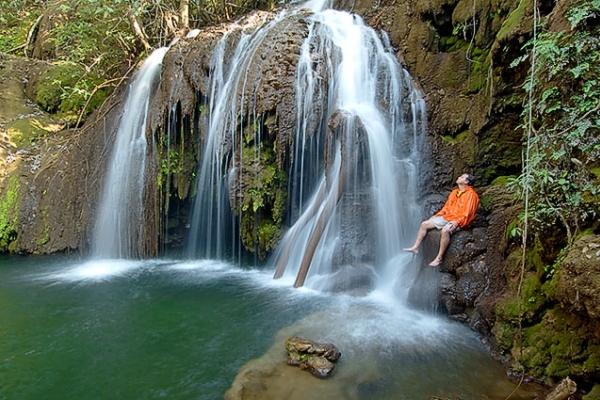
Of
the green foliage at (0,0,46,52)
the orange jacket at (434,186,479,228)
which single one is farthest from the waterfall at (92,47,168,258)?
the green foliage at (0,0,46,52)

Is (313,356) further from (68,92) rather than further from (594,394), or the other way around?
(68,92)

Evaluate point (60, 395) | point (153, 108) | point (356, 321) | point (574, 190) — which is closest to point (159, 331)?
point (60, 395)

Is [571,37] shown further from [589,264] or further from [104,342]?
[104,342]

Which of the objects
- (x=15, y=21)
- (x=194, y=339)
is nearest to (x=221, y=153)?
(x=194, y=339)

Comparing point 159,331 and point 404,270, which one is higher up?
point 404,270

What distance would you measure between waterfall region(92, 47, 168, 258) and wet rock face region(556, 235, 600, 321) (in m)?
8.01

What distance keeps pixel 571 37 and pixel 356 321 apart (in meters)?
3.94

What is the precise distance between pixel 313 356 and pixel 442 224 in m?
2.72

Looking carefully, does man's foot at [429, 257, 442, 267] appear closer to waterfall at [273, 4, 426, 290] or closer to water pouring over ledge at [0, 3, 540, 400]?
waterfall at [273, 4, 426, 290]

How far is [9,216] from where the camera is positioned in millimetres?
9492

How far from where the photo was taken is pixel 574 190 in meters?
3.76

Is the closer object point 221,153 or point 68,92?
point 221,153

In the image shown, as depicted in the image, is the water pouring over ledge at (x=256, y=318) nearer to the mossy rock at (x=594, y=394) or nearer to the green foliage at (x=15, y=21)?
the mossy rock at (x=594, y=394)

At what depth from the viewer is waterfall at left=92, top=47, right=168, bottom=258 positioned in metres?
8.92
